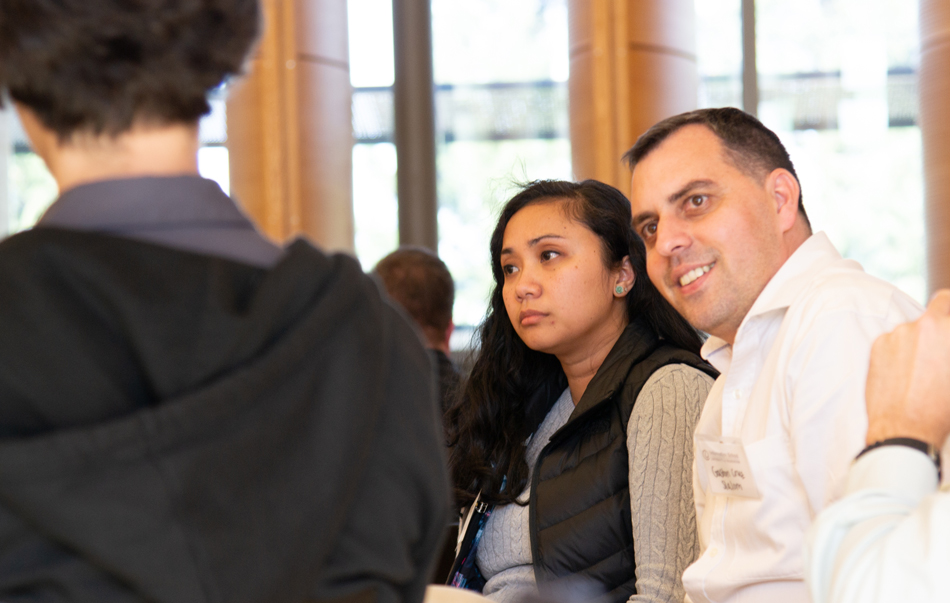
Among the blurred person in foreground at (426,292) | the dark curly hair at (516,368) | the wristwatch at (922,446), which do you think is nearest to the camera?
the wristwatch at (922,446)

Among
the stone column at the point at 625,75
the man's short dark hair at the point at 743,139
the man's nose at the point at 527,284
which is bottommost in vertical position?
the man's nose at the point at 527,284

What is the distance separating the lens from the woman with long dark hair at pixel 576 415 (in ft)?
7.11

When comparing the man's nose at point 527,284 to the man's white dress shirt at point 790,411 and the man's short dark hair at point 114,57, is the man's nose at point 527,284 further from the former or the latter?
the man's short dark hair at point 114,57

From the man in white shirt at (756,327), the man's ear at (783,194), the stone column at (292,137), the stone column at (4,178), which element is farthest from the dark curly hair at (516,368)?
the stone column at (4,178)

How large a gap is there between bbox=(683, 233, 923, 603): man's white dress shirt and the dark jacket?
3.23 ft

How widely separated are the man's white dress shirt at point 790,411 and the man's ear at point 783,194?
12 cm

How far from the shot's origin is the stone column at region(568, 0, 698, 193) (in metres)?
5.22

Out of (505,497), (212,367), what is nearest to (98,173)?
(212,367)

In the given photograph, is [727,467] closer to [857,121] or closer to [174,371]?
[174,371]

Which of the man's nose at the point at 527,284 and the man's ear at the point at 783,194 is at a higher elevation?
the man's ear at the point at 783,194

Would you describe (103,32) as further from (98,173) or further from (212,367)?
(212,367)

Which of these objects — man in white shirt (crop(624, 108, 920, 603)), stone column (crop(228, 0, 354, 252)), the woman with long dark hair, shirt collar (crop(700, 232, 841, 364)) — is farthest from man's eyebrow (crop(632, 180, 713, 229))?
stone column (crop(228, 0, 354, 252))

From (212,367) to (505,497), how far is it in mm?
1832

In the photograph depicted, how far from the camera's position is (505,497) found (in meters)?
2.49
